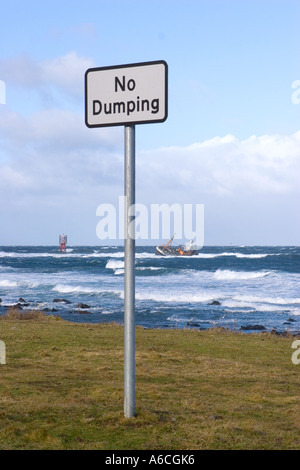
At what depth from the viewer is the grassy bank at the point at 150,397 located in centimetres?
498

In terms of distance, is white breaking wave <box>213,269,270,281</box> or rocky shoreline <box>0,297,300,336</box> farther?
white breaking wave <box>213,269,270,281</box>

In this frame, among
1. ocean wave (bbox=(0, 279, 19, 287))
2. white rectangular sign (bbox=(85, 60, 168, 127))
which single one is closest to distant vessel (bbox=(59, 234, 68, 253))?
ocean wave (bbox=(0, 279, 19, 287))

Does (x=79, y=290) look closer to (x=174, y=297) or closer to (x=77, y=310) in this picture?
(x=174, y=297)

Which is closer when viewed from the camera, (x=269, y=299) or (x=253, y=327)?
(x=253, y=327)

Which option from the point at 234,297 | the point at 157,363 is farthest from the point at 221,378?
the point at 234,297

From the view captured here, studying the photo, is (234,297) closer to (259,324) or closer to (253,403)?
(259,324)

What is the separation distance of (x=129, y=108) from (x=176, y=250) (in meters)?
90.8

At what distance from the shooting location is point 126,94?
5234 mm

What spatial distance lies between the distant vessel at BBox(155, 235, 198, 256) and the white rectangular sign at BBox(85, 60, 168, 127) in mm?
89153

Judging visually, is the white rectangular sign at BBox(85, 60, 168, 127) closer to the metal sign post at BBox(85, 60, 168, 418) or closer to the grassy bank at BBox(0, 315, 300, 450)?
the metal sign post at BBox(85, 60, 168, 418)

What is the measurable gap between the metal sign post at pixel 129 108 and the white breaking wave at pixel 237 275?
46.0 meters

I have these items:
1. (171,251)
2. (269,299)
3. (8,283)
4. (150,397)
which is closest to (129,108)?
(150,397)

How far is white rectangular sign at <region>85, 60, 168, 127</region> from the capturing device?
5105 millimetres

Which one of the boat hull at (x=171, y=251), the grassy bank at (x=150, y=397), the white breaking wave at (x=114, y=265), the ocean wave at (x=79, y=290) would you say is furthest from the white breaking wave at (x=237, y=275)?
the grassy bank at (x=150, y=397)
